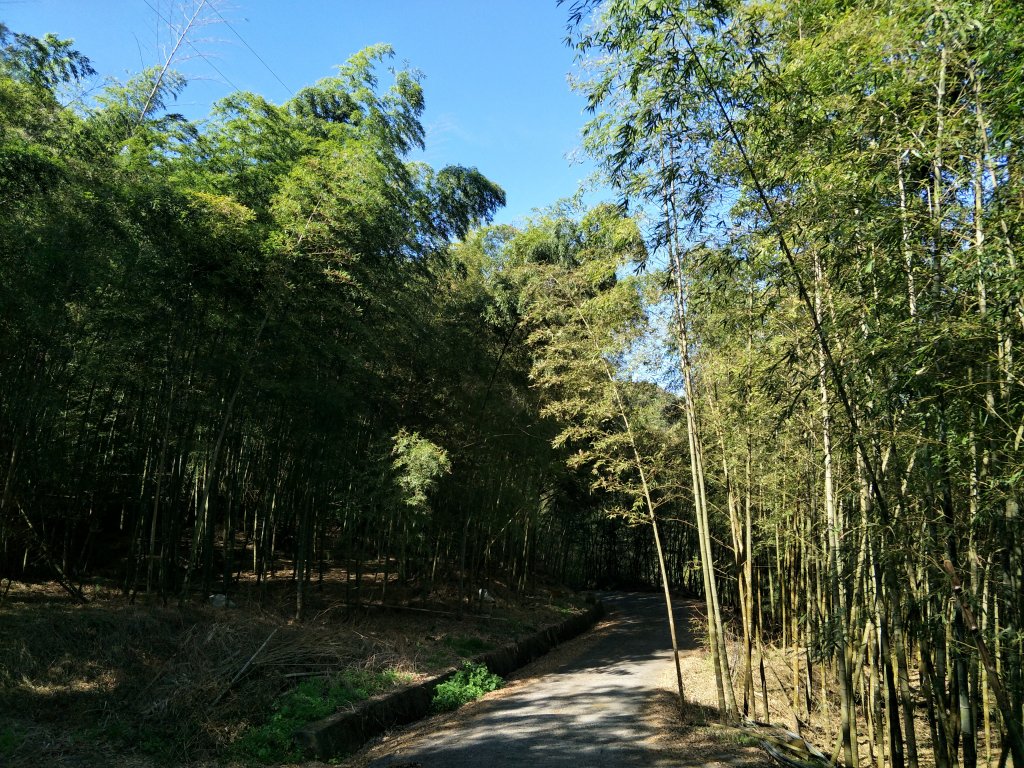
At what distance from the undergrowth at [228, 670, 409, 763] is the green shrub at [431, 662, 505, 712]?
39cm

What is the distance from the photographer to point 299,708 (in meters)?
4.59

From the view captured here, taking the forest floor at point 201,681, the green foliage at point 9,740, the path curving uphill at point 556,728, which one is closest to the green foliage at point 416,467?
the forest floor at point 201,681

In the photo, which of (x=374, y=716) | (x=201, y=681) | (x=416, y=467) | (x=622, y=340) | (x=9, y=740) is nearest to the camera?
(x=9, y=740)

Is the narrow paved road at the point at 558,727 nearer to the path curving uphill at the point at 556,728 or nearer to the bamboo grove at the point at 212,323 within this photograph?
the path curving uphill at the point at 556,728

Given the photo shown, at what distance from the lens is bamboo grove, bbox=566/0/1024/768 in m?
2.47

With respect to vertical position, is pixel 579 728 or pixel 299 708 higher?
pixel 299 708

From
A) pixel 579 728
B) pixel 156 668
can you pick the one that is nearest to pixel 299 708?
pixel 156 668

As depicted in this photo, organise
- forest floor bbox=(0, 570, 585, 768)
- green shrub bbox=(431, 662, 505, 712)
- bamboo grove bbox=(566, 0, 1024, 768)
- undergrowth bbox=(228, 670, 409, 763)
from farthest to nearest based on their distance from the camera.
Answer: green shrub bbox=(431, 662, 505, 712), undergrowth bbox=(228, 670, 409, 763), forest floor bbox=(0, 570, 585, 768), bamboo grove bbox=(566, 0, 1024, 768)

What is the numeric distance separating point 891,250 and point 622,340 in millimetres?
3409

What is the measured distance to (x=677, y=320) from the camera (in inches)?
199

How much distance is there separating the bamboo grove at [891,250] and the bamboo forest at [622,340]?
2cm

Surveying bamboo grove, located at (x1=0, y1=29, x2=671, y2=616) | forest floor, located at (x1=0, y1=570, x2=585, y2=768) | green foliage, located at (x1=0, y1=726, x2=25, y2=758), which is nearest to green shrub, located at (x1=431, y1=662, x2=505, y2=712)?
forest floor, located at (x1=0, y1=570, x2=585, y2=768)

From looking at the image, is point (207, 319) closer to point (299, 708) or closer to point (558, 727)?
point (299, 708)

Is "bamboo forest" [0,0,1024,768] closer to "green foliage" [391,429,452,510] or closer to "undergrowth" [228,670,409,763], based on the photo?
"green foliage" [391,429,452,510]
